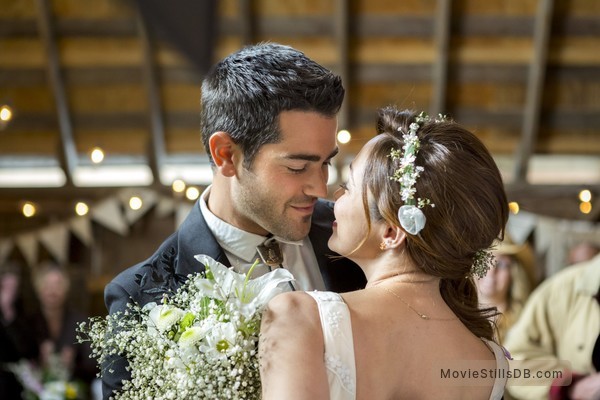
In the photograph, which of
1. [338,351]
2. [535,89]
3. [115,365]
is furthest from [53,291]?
[338,351]

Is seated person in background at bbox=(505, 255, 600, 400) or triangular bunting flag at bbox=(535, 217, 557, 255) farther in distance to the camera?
triangular bunting flag at bbox=(535, 217, 557, 255)

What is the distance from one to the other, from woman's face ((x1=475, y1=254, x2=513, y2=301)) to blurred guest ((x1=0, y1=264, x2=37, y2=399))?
308 cm

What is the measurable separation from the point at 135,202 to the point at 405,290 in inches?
291

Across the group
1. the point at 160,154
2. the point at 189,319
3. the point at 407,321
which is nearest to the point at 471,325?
the point at 407,321

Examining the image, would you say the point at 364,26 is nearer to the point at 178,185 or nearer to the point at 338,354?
the point at 178,185

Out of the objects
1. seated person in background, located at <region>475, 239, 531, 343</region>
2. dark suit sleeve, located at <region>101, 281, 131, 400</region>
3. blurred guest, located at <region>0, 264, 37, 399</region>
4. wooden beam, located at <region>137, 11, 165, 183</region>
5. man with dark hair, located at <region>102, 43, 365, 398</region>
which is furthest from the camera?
wooden beam, located at <region>137, 11, 165, 183</region>

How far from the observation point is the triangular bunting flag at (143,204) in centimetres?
945

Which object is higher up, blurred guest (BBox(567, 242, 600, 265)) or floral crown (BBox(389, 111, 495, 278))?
floral crown (BBox(389, 111, 495, 278))

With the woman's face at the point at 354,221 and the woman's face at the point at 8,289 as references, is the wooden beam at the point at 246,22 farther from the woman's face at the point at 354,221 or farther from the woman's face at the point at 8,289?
the woman's face at the point at 354,221

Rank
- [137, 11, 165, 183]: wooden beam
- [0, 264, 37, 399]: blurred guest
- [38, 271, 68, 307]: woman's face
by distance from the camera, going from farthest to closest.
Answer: [137, 11, 165, 183]: wooden beam, [38, 271, 68, 307]: woman's face, [0, 264, 37, 399]: blurred guest

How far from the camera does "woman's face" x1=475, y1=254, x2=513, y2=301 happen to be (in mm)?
6152

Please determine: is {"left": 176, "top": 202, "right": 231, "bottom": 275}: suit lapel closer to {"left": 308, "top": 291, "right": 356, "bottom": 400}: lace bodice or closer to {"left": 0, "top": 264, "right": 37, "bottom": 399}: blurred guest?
{"left": 308, "top": 291, "right": 356, "bottom": 400}: lace bodice

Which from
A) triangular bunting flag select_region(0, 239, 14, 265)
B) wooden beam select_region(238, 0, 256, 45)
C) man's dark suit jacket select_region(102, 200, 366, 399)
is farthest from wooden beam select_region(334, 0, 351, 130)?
man's dark suit jacket select_region(102, 200, 366, 399)

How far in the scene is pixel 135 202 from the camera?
944 centimetres
